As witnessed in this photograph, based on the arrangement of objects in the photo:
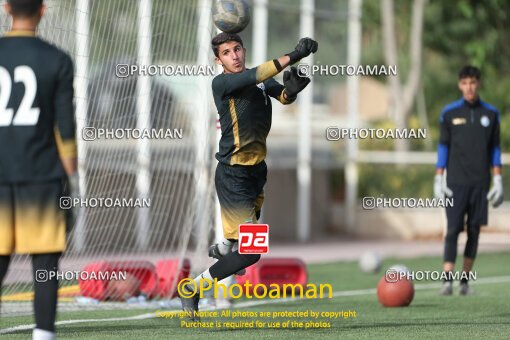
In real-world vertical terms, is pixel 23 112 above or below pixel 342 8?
below

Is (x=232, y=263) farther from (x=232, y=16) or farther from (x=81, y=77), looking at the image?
(x=81, y=77)

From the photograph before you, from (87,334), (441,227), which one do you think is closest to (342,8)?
(441,227)

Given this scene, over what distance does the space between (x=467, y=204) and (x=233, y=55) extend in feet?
14.0

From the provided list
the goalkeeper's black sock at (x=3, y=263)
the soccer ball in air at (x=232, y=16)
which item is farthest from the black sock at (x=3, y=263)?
the soccer ball in air at (x=232, y=16)

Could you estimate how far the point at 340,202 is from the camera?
24984mm

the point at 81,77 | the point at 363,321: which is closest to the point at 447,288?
A: the point at 363,321

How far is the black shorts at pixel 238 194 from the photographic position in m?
8.37

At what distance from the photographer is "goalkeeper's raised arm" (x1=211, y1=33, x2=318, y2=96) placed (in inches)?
304

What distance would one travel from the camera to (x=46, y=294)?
20.3 ft

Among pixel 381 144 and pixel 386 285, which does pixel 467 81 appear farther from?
pixel 381 144

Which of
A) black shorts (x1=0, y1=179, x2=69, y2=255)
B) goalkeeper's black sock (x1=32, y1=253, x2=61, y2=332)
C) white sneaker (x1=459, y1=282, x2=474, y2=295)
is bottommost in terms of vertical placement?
white sneaker (x1=459, y1=282, x2=474, y2=295)

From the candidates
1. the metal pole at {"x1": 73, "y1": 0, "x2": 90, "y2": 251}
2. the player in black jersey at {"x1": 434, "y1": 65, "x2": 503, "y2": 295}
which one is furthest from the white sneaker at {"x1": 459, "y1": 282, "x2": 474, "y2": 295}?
the metal pole at {"x1": 73, "y1": 0, "x2": 90, "y2": 251}

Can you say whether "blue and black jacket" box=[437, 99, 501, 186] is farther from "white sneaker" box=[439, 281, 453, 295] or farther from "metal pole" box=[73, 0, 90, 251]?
"metal pole" box=[73, 0, 90, 251]

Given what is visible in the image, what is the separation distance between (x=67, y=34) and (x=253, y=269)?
10.0 feet
